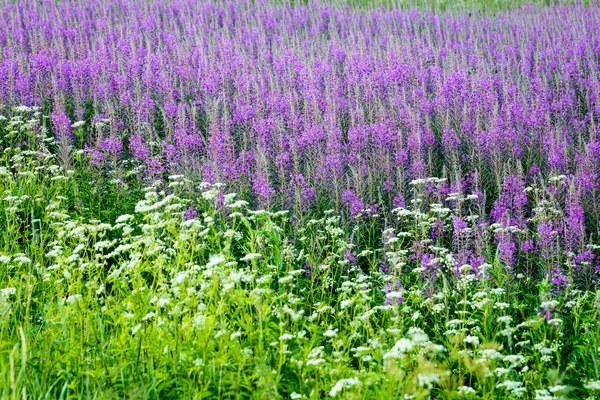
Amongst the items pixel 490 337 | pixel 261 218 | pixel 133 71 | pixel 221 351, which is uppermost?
pixel 133 71

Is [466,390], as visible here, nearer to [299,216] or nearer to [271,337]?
[271,337]

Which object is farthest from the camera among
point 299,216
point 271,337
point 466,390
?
point 299,216

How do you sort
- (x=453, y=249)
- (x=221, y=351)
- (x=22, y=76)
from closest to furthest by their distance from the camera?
1. (x=221, y=351)
2. (x=453, y=249)
3. (x=22, y=76)

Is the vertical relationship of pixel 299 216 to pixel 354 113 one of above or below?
below

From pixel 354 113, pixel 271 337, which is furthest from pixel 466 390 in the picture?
pixel 354 113

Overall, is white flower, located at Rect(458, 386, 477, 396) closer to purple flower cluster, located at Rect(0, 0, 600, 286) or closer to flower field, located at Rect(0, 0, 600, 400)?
flower field, located at Rect(0, 0, 600, 400)

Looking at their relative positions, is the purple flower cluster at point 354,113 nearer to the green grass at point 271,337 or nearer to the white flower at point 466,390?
the green grass at point 271,337

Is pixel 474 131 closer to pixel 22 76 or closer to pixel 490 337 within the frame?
pixel 490 337

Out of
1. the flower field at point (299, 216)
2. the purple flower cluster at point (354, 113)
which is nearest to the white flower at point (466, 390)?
the flower field at point (299, 216)

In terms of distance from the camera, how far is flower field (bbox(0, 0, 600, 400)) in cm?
398

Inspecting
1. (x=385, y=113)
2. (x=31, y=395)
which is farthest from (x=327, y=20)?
(x=31, y=395)

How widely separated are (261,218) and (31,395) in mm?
1821

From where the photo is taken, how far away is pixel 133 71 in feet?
28.7

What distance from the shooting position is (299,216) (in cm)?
609
